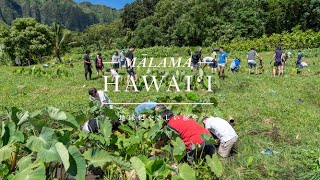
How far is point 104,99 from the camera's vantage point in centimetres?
800

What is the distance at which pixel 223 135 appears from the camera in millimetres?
6055

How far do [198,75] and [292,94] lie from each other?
3.12 metres

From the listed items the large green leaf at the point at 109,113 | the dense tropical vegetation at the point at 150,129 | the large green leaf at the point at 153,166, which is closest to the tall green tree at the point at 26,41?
the dense tropical vegetation at the point at 150,129

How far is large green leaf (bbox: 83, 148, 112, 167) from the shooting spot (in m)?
4.52

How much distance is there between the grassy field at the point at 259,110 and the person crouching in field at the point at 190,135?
45 cm

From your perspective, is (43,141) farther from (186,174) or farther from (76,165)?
(186,174)

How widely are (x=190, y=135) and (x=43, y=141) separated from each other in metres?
2.50

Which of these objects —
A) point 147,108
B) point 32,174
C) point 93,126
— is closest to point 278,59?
point 147,108

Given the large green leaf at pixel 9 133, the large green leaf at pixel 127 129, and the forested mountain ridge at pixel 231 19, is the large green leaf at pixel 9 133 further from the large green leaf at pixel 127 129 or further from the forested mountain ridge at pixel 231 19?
the forested mountain ridge at pixel 231 19

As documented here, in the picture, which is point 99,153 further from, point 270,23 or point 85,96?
point 270,23

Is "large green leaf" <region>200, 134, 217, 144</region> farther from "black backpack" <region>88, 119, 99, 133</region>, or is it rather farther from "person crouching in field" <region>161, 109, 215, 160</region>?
"black backpack" <region>88, 119, 99, 133</region>

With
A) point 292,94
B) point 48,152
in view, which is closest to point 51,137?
point 48,152

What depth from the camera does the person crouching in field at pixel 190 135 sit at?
5.68 meters

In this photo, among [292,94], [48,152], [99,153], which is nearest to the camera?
[48,152]
